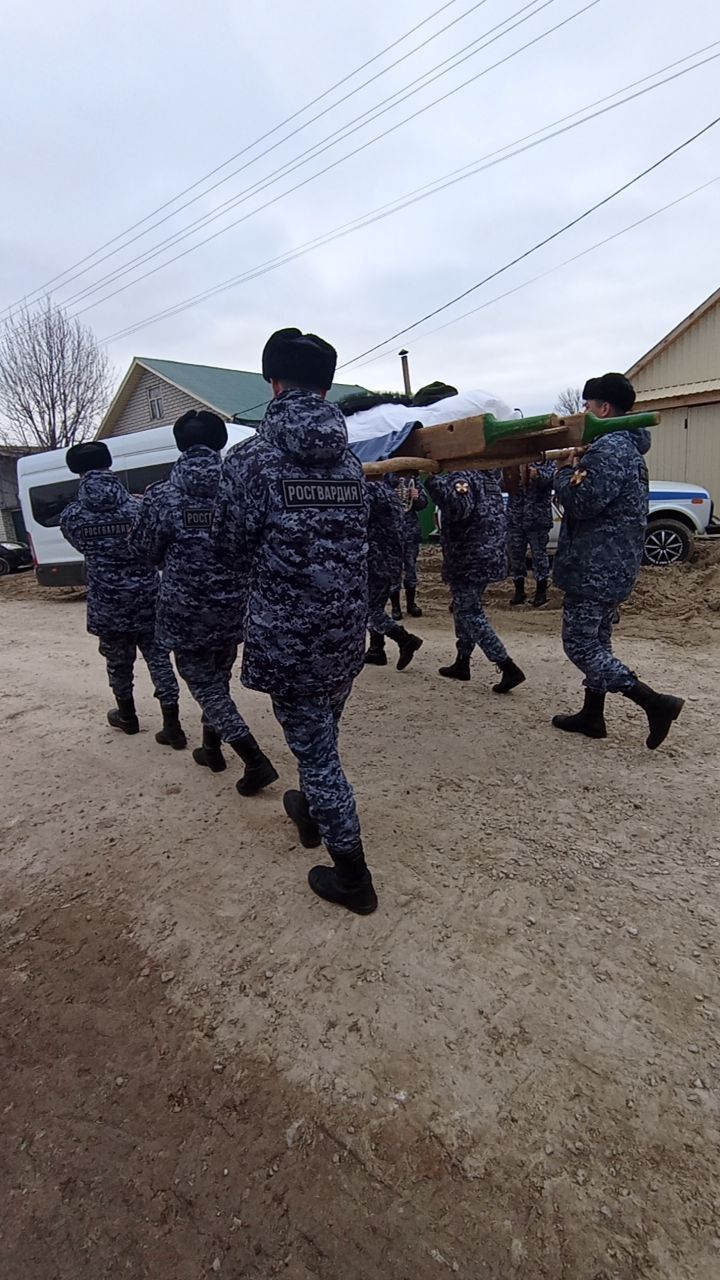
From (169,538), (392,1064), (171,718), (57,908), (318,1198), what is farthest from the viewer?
(171,718)

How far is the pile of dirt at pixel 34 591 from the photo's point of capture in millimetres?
11672

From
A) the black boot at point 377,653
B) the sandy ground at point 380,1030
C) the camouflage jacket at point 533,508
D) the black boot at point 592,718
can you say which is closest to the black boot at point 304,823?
the sandy ground at point 380,1030

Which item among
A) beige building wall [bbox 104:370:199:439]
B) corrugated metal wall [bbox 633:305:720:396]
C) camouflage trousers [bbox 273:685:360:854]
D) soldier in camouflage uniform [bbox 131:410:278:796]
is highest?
beige building wall [bbox 104:370:199:439]

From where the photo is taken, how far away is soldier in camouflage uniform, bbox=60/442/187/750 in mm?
3994

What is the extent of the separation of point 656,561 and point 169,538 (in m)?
7.38

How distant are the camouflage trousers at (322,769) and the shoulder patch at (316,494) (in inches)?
26.5

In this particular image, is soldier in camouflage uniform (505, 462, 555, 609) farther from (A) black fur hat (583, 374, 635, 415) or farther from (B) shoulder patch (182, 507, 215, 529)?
(B) shoulder patch (182, 507, 215, 529)

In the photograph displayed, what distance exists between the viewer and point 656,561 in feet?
28.2

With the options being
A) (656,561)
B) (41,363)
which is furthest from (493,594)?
(41,363)

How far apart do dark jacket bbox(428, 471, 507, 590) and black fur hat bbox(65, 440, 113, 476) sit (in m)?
2.19

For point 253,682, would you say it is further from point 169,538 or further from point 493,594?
point 493,594

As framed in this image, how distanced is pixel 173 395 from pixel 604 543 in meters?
19.9

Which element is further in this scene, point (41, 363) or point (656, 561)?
point (41, 363)

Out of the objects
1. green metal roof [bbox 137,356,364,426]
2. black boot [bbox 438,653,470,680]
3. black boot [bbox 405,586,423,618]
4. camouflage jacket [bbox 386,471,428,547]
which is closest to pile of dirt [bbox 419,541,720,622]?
black boot [bbox 405,586,423,618]
